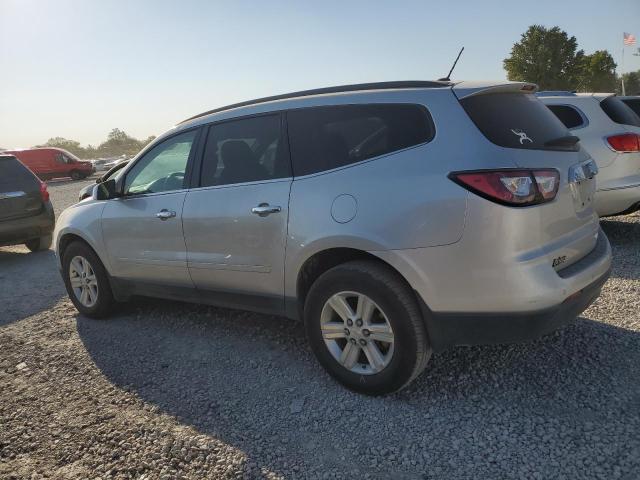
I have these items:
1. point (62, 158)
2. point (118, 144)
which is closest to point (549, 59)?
point (62, 158)

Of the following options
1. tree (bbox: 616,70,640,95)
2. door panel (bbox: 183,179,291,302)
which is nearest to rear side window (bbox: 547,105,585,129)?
door panel (bbox: 183,179,291,302)

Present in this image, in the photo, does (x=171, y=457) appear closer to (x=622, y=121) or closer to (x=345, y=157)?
(x=345, y=157)

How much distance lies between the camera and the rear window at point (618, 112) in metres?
5.79

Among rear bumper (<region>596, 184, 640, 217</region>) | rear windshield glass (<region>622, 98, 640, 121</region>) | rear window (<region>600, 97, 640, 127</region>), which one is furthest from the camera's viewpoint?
rear windshield glass (<region>622, 98, 640, 121</region>)

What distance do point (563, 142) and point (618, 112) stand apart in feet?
12.1

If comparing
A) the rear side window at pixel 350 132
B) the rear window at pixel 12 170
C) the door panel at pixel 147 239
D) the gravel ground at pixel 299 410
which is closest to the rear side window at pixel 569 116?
the gravel ground at pixel 299 410

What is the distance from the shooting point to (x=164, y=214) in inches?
156

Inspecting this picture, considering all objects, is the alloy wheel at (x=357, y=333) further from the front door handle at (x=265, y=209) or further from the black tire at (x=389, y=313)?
the front door handle at (x=265, y=209)

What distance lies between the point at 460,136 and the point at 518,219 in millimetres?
538

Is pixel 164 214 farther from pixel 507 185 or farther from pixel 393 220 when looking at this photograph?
pixel 507 185

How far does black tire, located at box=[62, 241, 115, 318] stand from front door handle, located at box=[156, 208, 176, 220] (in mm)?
1096

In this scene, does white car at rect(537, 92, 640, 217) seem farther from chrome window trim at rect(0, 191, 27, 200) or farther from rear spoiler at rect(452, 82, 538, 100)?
chrome window trim at rect(0, 191, 27, 200)

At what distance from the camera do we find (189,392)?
10.8 ft

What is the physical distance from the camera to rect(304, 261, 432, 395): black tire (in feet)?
9.07
